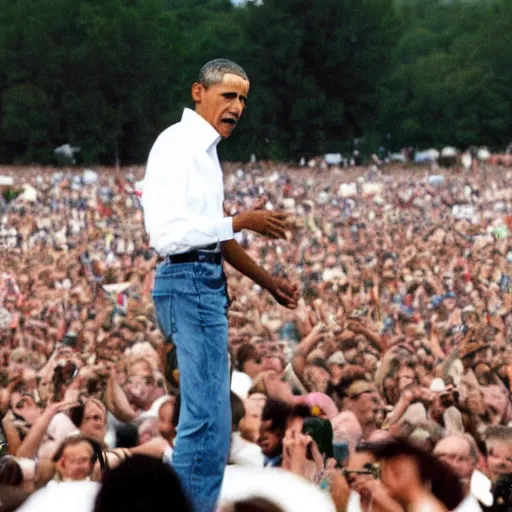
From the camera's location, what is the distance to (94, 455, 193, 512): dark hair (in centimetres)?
217

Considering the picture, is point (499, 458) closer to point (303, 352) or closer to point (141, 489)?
point (303, 352)

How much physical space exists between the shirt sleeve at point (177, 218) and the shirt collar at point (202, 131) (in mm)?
65

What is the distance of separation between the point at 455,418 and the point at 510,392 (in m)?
1.53

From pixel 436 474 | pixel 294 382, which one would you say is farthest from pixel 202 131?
pixel 294 382

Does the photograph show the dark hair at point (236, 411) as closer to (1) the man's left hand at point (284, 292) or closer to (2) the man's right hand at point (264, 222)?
(1) the man's left hand at point (284, 292)

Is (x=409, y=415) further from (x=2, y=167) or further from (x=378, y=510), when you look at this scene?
(x=2, y=167)

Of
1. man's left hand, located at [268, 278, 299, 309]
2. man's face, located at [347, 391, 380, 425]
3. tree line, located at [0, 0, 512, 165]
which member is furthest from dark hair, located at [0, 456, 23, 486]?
tree line, located at [0, 0, 512, 165]

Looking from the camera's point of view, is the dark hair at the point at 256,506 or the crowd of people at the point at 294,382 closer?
the dark hair at the point at 256,506

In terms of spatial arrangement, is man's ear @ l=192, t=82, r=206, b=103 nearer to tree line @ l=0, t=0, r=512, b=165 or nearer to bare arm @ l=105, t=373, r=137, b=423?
bare arm @ l=105, t=373, r=137, b=423

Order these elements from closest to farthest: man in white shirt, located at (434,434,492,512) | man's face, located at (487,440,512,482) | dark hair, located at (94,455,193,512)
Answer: dark hair, located at (94,455,193,512) → man in white shirt, located at (434,434,492,512) → man's face, located at (487,440,512,482)

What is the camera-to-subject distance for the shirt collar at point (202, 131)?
10.5 ft

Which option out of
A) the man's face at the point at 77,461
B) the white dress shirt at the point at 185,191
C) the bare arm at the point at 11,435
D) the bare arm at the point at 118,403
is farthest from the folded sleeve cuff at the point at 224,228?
the bare arm at the point at 118,403

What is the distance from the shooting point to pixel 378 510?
312cm

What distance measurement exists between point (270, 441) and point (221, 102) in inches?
74.2
